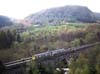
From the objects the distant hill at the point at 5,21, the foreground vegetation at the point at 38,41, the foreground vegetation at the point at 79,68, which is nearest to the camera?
the foreground vegetation at the point at 79,68

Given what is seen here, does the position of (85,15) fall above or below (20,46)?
below

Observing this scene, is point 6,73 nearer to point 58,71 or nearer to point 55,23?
point 58,71

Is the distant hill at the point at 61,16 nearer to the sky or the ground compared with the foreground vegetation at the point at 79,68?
nearer to the ground

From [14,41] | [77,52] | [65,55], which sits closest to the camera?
[65,55]

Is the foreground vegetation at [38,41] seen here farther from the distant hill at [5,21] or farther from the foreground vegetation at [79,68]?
the foreground vegetation at [79,68]

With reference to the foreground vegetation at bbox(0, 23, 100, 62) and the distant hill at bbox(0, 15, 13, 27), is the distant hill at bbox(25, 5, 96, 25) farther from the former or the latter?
the foreground vegetation at bbox(0, 23, 100, 62)

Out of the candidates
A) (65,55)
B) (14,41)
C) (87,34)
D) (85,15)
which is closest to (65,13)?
(85,15)

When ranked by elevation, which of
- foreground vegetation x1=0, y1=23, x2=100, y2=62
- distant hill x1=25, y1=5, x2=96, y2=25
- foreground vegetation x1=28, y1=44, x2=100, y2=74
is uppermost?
foreground vegetation x1=28, y1=44, x2=100, y2=74

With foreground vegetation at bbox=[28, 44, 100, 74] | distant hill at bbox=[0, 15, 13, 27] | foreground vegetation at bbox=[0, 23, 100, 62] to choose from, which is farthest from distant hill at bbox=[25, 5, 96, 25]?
foreground vegetation at bbox=[28, 44, 100, 74]

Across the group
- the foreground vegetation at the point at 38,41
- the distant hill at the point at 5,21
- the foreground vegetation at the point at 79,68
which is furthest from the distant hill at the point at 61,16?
the foreground vegetation at the point at 79,68
